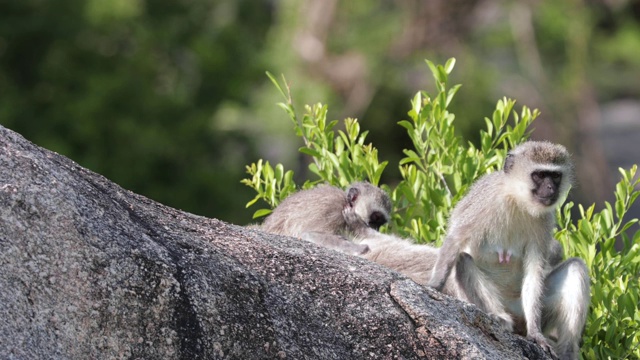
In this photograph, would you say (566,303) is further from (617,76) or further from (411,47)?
(617,76)

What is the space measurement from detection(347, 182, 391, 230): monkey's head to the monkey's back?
4.4 inches

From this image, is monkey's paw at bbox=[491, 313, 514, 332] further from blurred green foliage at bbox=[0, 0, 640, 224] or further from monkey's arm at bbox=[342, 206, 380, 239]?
blurred green foliage at bbox=[0, 0, 640, 224]

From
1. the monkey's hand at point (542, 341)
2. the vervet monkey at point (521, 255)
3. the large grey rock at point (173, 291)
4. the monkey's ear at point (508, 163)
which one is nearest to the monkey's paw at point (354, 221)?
the vervet monkey at point (521, 255)

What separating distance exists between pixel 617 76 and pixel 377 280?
74.8 ft

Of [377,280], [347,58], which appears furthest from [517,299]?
[347,58]

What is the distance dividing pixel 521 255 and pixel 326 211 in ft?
5.20

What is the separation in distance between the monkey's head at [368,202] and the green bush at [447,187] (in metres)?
0.12

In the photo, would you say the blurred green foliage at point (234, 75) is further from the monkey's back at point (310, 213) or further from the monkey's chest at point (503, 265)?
the monkey's chest at point (503, 265)

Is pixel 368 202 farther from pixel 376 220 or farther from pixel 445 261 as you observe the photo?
pixel 445 261

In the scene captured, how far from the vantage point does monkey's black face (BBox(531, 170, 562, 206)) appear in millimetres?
6773

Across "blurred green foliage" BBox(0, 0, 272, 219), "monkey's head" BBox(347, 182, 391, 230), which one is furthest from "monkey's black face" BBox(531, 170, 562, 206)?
"blurred green foliage" BBox(0, 0, 272, 219)

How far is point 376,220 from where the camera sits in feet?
26.1

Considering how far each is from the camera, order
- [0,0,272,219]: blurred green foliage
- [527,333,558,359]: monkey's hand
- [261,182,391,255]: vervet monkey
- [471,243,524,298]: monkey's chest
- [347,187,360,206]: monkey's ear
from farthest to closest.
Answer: [0,0,272,219]: blurred green foliage, [347,187,360,206]: monkey's ear, [261,182,391,255]: vervet monkey, [471,243,524,298]: monkey's chest, [527,333,558,359]: monkey's hand

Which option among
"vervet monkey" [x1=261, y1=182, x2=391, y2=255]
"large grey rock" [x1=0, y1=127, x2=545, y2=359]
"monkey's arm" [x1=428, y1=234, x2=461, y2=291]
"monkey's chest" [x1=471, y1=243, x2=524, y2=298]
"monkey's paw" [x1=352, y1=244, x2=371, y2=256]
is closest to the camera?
"large grey rock" [x1=0, y1=127, x2=545, y2=359]
